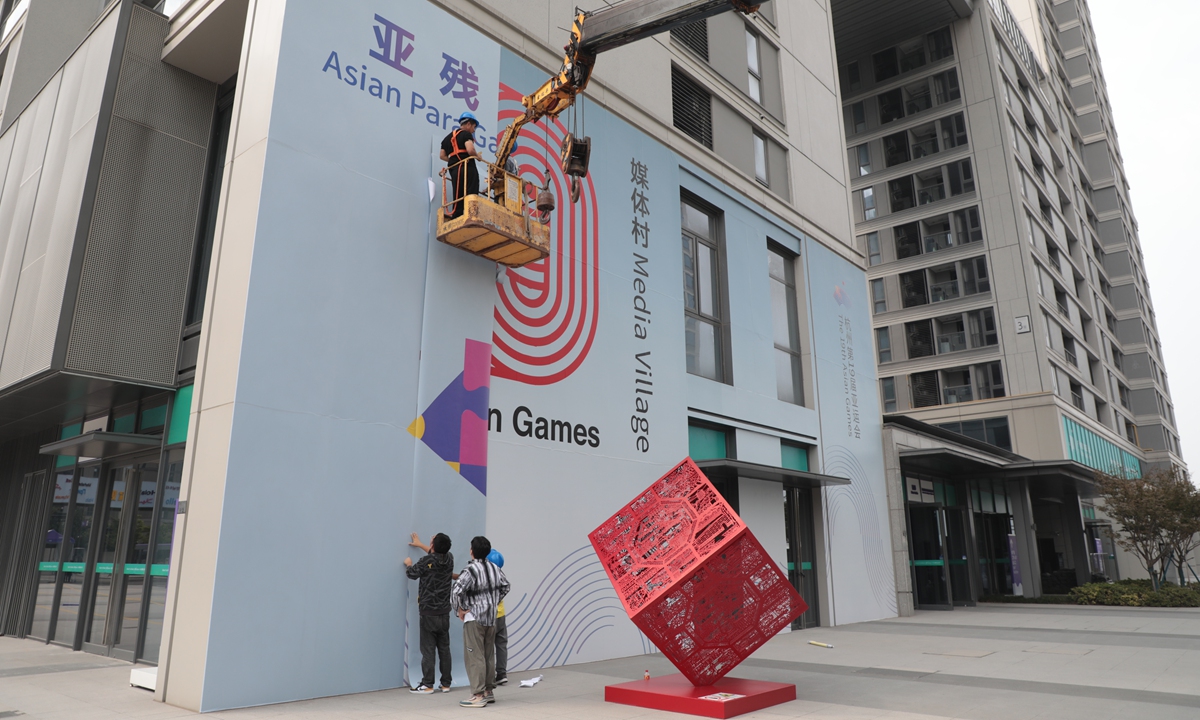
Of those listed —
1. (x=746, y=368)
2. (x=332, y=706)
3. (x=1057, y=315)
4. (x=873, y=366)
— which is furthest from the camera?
(x=1057, y=315)

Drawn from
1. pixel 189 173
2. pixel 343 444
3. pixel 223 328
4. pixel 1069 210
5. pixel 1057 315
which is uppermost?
pixel 1069 210

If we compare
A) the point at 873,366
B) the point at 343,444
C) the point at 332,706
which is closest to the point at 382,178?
the point at 343,444

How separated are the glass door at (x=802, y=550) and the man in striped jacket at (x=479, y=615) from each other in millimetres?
10351

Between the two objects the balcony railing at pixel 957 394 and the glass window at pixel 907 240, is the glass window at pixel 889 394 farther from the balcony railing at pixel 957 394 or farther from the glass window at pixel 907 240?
the glass window at pixel 907 240

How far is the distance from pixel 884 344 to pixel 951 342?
12.5ft

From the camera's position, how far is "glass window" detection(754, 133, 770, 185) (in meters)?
19.2

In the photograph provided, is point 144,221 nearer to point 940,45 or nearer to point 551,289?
point 551,289

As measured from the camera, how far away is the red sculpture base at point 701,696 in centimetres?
744

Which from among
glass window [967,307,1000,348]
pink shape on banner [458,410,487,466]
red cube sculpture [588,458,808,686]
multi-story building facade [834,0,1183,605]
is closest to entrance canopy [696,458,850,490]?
pink shape on banner [458,410,487,466]

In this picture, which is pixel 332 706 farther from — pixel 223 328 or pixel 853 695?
pixel 853 695

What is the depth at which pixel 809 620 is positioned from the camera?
57.0 ft

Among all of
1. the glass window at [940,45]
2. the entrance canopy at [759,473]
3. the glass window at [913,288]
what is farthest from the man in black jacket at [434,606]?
the glass window at [940,45]

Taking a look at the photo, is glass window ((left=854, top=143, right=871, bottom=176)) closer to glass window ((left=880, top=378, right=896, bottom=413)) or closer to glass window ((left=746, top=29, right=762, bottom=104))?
glass window ((left=880, top=378, right=896, bottom=413))

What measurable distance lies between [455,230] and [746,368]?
28.2ft
